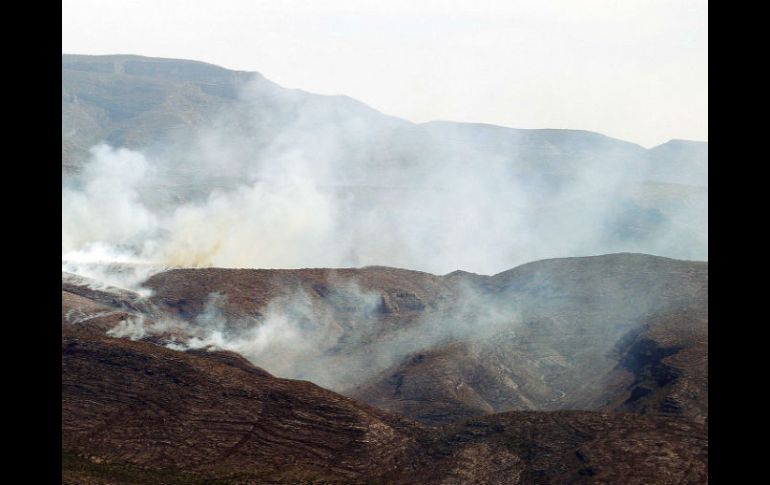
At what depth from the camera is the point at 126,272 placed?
173 meters

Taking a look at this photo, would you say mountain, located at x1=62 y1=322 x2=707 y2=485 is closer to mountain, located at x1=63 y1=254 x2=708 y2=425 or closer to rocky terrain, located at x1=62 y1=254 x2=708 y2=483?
rocky terrain, located at x1=62 y1=254 x2=708 y2=483

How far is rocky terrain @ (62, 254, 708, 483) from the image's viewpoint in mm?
86375

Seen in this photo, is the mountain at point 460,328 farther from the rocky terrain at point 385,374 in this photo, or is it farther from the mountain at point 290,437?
the mountain at point 290,437

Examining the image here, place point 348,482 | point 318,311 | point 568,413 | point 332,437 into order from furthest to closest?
point 318,311
point 568,413
point 332,437
point 348,482

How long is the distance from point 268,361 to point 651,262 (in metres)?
76.8

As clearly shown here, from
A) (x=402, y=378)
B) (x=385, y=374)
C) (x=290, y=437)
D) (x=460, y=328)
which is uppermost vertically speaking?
(x=460, y=328)

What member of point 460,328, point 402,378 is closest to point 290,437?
point 402,378

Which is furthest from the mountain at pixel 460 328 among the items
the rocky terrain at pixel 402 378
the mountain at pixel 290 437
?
the mountain at pixel 290 437

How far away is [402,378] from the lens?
140625mm

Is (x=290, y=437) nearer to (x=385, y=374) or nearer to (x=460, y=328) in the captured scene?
(x=385, y=374)

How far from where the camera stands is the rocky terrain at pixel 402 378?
86375 millimetres
